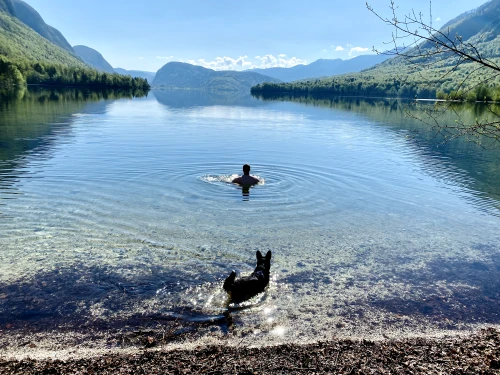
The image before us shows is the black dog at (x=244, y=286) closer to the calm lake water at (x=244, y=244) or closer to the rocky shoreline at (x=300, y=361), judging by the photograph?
the calm lake water at (x=244, y=244)

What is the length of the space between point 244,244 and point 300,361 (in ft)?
22.8

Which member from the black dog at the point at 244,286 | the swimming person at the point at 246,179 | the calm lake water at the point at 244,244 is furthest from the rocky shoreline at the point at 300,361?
the swimming person at the point at 246,179

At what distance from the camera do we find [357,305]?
10.9 meters

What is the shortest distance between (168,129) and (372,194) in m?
34.1

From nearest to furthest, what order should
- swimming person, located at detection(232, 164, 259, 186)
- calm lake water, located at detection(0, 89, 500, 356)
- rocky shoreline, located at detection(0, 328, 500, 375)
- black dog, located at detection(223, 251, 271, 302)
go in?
rocky shoreline, located at detection(0, 328, 500, 375) < calm lake water, located at detection(0, 89, 500, 356) < black dog, located at detection(223, 251, 271, 302) < swimming person, located at detection(232, 164, 259, 186)

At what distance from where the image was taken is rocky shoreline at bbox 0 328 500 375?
7680mm

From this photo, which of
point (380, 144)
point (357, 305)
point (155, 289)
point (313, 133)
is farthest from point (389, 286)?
point (313, 133)

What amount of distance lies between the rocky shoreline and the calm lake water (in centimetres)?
65

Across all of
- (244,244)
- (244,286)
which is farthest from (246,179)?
(244,286)

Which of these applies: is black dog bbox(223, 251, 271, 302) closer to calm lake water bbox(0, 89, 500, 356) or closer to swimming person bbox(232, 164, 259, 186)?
calm lake water bbox(0, 89, 500, 356)

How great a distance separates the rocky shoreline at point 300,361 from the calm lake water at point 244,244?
65cm

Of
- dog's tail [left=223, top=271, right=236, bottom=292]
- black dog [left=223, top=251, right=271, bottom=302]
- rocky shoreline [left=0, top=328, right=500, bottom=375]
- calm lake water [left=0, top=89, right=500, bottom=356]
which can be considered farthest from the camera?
black dog [left=223, top=251, right=271, bottom=302]

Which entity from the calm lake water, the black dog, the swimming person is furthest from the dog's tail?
the swimming person

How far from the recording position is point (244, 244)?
1480 centimetres
